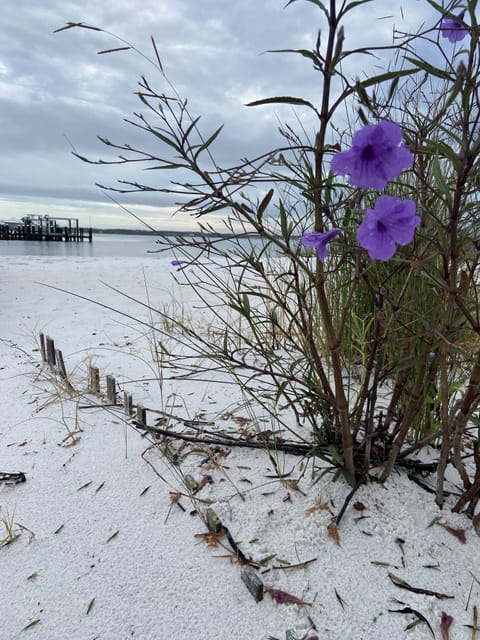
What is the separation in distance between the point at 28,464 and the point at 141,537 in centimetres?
53

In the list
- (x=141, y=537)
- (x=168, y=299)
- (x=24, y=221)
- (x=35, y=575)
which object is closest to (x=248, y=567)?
(x=141, y=537)

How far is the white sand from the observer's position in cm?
79

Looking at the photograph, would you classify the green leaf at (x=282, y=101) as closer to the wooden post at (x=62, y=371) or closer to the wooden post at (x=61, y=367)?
the wooden post at (x=62, y=371)

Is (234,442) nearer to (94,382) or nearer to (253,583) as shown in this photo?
(253,583)

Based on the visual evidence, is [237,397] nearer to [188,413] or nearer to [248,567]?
[188,413]

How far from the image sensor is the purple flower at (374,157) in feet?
1.73

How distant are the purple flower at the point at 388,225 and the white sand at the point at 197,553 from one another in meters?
0.70

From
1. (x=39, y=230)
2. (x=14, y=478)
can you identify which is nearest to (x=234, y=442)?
(x=14, y=478)

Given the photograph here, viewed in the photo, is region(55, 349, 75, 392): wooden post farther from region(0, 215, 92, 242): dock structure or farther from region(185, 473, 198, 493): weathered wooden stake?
region(0, 215, 92, 242): dock structure

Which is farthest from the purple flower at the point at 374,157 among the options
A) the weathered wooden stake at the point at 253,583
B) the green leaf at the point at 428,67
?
the weathered wooden stake at the point at 253,583

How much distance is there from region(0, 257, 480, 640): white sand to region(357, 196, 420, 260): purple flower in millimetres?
696

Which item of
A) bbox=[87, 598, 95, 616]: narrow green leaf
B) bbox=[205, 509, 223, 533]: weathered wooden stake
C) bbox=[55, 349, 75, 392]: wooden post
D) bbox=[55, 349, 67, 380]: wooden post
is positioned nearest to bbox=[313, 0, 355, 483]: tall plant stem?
bbox=[205, 509, 223, 533]: weathered wooden stake

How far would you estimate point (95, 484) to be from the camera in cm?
119

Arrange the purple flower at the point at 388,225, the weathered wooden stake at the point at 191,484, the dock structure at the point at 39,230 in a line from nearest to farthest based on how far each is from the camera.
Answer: the purple flower at the point at 388,225
the weathered wooden stake at the point at 191,484
the dock structure at the point at 39,230
